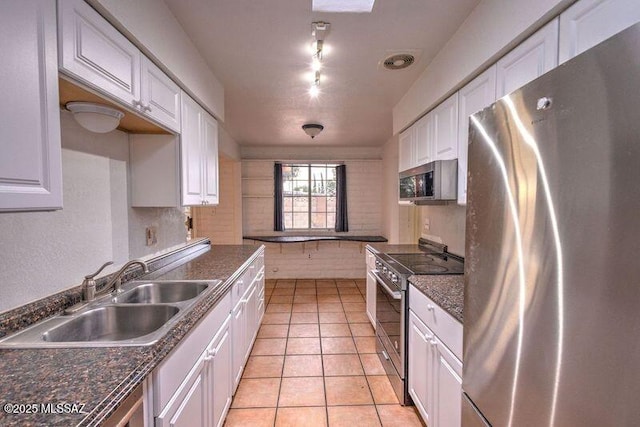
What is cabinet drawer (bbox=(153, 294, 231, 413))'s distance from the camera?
952mm

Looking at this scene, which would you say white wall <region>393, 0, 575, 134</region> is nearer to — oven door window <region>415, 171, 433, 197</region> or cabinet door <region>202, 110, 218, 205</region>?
oven door window <region>415, 171, 433, 197</region>

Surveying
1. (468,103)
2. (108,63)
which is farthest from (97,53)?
(468,103)

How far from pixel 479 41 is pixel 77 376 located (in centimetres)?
220

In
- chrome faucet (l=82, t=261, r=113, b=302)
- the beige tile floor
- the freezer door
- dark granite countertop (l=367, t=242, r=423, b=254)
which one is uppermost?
chrome faucet (l=82, t=261, r=113, b=302)

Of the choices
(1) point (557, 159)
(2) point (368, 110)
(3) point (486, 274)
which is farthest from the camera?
(2) point (368, 110)

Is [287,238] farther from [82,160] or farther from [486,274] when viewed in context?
[486,274]

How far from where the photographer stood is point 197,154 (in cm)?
223

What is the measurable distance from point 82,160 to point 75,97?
43 centimetres

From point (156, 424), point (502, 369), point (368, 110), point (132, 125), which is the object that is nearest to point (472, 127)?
point (502, 369)

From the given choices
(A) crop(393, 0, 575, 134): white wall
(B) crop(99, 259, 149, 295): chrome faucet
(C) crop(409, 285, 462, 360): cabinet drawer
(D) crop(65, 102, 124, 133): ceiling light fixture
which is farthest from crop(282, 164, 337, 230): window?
(D) crop(65, 102, 124, 133): ceiling light fixture

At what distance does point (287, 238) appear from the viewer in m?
5.07

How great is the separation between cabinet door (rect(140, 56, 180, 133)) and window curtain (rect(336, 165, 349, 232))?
3.60 meters

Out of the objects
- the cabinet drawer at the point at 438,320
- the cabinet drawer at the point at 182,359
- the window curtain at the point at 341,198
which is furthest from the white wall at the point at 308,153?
the cabinet drawer at the point at 182,359

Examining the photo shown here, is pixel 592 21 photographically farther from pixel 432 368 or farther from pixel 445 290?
pixel 432 368
